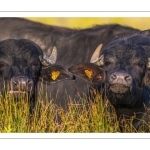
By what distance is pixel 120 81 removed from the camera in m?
9.85

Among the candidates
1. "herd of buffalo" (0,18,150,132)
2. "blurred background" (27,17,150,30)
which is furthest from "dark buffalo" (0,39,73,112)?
"blurred background" (27,17,150,30)

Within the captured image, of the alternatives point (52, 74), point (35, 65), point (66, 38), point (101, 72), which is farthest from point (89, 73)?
point (66, 38)

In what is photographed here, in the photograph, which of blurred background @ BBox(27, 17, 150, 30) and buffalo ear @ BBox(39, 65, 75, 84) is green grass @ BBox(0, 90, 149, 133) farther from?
blurred background @ BBox(27, 17, 150, 30)

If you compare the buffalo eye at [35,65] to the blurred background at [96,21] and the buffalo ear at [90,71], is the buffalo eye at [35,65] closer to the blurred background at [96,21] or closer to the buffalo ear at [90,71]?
the buffalo ear at [90,71]

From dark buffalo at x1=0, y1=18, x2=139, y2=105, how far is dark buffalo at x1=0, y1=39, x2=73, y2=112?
4.21ft

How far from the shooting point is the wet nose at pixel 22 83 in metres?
10.2

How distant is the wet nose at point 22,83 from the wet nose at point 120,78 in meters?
1.04

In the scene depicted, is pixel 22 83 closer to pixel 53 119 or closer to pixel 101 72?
pixel 53 119

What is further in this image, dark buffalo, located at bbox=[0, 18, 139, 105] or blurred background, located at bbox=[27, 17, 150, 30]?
blurred background, located at bbox=[27, 17, 150, 30]

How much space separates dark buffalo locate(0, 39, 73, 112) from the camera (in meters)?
10.2

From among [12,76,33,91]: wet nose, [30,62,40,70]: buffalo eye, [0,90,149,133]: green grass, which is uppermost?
[30,62,40,70]: buffalo eye

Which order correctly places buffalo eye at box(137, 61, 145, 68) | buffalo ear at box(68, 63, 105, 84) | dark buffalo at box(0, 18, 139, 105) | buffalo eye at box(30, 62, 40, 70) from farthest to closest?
dark buffalo at box(0, 18, 139, 105)
buffalo ear at box(68, 63, 105, 84)
buffalo eye at box(30, 62, 40, 70)
buffalo eye at box(137, 61, 145, 68)
